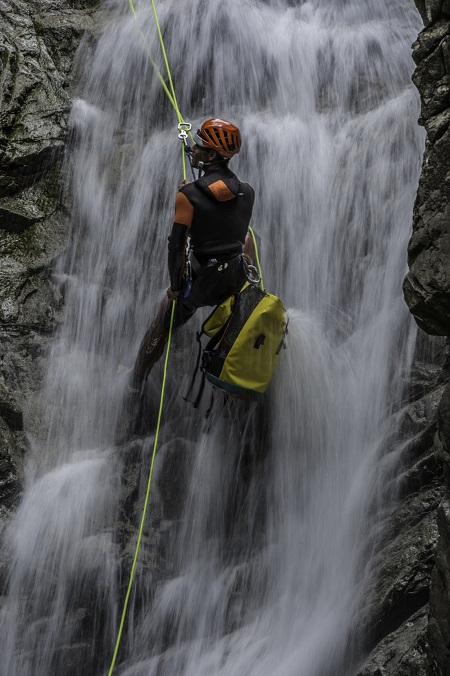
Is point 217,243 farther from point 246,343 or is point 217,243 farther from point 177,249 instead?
point 246,343

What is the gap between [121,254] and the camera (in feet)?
21.5

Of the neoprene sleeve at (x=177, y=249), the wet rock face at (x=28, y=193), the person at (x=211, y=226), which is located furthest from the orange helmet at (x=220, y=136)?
the wet rock face at (x=28, y=193)

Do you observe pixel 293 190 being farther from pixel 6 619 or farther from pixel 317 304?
pixel 6 619

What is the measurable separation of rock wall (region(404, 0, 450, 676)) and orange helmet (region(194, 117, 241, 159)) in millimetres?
1346

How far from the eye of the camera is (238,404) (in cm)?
568

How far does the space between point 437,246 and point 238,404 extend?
2.63 meters

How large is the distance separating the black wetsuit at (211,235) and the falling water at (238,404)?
2.62 ft

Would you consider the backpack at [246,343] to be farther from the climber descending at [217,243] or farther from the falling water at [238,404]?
the falling water at [238,404]

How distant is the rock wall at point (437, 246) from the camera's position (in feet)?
10.7

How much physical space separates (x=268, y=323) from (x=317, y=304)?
92cm

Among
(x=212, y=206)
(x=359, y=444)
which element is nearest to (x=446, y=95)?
(x=212, y=206)

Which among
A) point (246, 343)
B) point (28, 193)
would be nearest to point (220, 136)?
point (246, 343)

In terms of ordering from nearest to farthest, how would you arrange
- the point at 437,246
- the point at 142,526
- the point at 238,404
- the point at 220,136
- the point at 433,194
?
1. the point at 437,246
2. the point at 433,194
3. the point at 220,136
4. the point at 142,526
5. the point at 238,404

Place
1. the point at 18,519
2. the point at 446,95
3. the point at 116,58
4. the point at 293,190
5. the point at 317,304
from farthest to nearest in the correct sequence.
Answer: the point at 116,58 → the point at 293,190 → the point at 317,304 → the point at 18,519 → the point at 446,95
